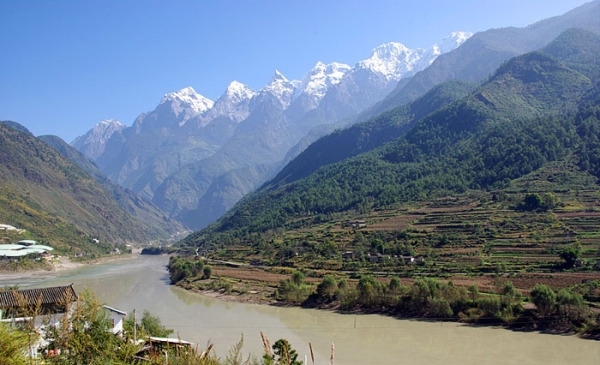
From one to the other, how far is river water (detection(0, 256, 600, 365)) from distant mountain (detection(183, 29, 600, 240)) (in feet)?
186

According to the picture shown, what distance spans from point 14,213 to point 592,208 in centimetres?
11652

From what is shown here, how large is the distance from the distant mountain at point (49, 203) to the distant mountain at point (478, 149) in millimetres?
36330

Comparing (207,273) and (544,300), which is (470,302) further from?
(207,273)

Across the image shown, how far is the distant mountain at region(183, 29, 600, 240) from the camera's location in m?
101

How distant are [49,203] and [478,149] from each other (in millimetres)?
124942

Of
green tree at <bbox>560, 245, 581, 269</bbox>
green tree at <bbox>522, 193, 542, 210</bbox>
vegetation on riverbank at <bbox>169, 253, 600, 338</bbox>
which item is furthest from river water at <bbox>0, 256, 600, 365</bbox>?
green tree at <bbox>522, 193, 542, 210</bbox>

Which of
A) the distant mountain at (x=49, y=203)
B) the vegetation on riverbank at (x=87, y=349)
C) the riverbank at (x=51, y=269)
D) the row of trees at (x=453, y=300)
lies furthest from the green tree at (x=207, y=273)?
the vegetation on riverbank at (x=87, y=349)

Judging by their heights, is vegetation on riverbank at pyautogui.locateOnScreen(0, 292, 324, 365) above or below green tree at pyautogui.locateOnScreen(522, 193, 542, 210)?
below

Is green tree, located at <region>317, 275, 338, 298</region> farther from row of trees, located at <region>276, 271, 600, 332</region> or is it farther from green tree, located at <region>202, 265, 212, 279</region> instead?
green tree, located at <region>202, 265, 212, 279</region>

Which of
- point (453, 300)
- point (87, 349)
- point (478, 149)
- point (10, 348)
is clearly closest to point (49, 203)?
point (478, 149)

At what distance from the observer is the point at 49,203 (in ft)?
504

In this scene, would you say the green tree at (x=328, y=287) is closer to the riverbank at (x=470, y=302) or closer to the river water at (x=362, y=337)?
the riverbank at (x=470, y=302)

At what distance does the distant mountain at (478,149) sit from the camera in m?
101

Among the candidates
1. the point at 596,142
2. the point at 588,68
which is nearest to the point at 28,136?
the point at 596,142
